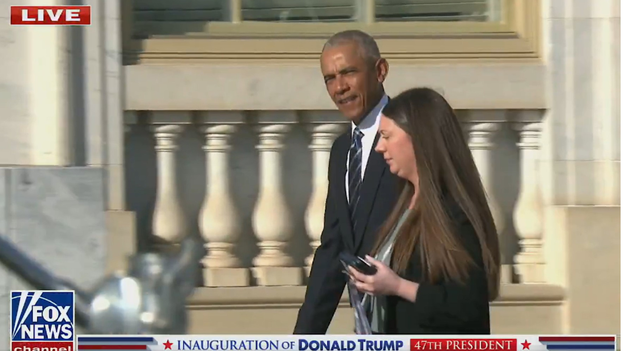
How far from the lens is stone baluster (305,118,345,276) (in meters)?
5.83

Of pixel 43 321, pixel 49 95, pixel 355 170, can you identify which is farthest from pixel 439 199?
pixel 49 95

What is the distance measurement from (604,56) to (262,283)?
75.2 inches

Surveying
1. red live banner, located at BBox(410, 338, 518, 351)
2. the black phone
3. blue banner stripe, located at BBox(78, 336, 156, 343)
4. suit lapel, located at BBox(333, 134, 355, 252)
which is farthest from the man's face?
blue banner stripe, located at BBox(78, 336, 156, 343)

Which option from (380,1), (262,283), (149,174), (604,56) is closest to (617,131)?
(604,56)

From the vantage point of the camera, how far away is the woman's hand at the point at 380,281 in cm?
426

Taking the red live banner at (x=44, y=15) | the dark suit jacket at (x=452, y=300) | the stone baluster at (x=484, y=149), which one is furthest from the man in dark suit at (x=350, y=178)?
the red live banner at (x=44, y=15)

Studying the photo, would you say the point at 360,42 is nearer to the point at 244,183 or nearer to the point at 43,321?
the point at 244,183

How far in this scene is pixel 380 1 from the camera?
19.8ft

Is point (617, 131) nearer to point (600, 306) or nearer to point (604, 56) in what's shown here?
point (604, 56)

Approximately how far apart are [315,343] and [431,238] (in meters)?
1.15

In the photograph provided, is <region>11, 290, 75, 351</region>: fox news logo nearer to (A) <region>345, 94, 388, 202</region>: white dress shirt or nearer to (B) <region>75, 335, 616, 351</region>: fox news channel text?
(B) <region>75, 335, 616, 351</region>: fox news channel text

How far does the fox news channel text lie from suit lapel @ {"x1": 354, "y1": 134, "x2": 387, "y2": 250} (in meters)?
0.42

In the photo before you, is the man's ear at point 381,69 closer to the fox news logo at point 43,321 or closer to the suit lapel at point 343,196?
the suit lapel at point 343,196

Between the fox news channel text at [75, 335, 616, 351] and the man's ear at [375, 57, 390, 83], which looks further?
the man's ear at [375, 57, 390, 83]
